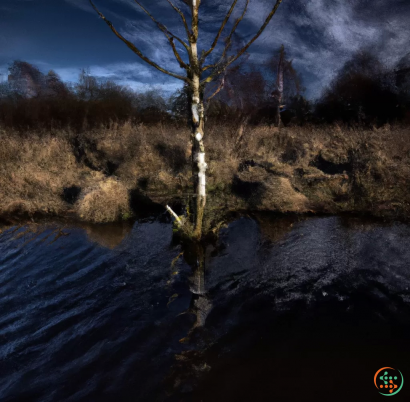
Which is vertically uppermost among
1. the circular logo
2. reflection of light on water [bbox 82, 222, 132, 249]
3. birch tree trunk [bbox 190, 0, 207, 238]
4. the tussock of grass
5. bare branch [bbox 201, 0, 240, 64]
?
bare branch [bbox 201, 0, 240, 64]

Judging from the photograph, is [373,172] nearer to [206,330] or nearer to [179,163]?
[179,163]

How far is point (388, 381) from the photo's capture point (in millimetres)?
3320

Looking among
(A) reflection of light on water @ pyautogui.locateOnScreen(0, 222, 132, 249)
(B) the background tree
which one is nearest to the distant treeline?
(B) the background tree

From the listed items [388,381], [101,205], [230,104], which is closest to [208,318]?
[388,381]

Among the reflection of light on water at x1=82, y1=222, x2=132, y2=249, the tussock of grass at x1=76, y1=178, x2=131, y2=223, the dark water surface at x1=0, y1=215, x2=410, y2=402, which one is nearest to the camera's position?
the dark water surface at x1=0, y1=215, x2=410, y2=402

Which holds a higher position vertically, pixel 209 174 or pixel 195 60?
pixel 195 60

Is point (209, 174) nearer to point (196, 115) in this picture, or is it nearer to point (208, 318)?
point (196, 115)

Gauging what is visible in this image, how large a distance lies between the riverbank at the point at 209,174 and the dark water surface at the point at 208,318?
1.89 m

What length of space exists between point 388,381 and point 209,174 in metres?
8.06

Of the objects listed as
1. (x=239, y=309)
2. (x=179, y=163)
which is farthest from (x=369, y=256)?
(x=179, y=163)

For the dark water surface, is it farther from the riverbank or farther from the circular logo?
the riverbank

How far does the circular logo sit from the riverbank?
459 cm

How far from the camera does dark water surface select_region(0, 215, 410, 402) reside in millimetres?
3373

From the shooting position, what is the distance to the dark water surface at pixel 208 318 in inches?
Answer: 133
